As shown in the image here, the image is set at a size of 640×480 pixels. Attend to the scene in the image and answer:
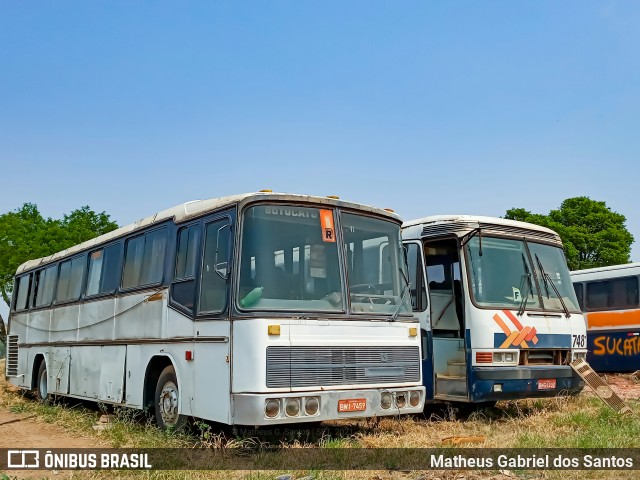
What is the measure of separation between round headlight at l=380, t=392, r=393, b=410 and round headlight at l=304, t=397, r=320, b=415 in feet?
3.21

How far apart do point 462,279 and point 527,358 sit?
1.58 m

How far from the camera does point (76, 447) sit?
958 centimetres

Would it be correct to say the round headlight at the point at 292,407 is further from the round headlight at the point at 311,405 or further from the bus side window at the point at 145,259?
the bus side window at the point at 145,259

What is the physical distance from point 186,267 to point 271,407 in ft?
8.34

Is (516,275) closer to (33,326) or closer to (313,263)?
(313,263)

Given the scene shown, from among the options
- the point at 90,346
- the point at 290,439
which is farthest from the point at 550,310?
the point at 90,346

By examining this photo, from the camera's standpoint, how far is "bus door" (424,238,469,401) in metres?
11.1

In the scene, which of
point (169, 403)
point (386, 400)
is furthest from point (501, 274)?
point (169, 403)

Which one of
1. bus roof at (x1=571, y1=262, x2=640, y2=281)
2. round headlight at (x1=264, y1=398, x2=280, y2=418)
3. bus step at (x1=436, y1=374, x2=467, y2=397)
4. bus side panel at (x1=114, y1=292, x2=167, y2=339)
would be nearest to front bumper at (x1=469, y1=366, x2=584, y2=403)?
bus step at (x1=436, y1=374, x2=467, y2=397)

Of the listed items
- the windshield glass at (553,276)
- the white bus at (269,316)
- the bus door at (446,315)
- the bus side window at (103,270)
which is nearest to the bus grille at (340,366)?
the white bus at (269,316)

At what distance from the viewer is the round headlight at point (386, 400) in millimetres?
8641

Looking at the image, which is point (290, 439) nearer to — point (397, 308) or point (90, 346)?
point (397, 308)

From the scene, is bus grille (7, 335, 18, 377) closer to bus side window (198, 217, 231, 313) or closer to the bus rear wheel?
the bus rear wheel

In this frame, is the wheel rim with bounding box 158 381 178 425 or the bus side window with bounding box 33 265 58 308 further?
the bus side window with bounding box 33 265 58 308
